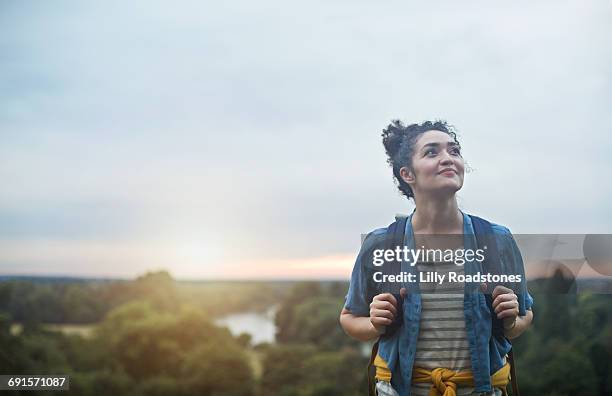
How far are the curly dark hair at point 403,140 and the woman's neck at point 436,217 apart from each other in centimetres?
7

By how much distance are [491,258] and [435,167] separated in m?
0.39

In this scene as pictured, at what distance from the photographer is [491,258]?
2.57 m

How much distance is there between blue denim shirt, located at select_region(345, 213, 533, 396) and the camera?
2479mm

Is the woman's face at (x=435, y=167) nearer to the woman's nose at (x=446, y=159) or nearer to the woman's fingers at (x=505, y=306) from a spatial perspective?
A: the woman's nose at (x=446, y=159)

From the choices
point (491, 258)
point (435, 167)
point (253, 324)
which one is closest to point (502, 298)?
point (491, 258)

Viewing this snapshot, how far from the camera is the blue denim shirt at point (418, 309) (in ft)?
8.13

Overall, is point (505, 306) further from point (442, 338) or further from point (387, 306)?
point (387, 306)

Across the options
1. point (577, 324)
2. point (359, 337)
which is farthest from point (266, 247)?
point (577, 324)

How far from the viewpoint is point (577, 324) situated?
2.68 meters

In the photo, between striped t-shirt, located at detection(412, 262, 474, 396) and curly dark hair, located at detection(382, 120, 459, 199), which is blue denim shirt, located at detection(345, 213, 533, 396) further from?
curly dark hair, located at detection(382, 120, 459, 199)

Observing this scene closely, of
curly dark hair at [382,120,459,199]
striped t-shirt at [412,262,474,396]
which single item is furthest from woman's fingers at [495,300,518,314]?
curly dark hair at [382,120,459,199]

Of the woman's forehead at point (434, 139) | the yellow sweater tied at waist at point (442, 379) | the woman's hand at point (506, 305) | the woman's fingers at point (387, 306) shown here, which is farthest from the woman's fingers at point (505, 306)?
the woman's forehead at point (434, 139)

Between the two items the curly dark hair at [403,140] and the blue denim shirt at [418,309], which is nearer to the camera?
the blue denim shirt at [418,309]

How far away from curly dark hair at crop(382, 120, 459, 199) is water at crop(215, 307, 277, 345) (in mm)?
667
